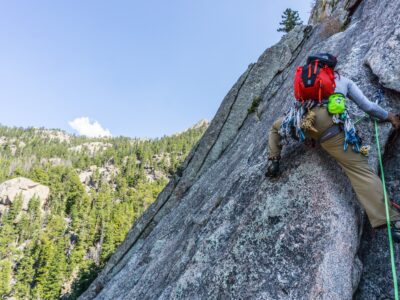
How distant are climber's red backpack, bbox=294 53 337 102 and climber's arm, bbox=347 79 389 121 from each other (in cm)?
42

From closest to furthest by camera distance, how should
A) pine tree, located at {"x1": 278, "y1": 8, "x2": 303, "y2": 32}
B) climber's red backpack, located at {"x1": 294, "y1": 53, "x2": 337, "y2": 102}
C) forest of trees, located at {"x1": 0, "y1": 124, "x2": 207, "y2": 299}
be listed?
climber's red backpack, located at {"x1": 294, "y1": 53, "x2": 337, "y2": 102}, pine tree, located at {"x1": 278, "y1": 8, "x2": 303, "y2": 32}, forest of trees, located at {"x1": 0, "y1": 124, "x2": 207, "y2": 299}

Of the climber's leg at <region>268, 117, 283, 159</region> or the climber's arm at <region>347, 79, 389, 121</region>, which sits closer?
the climber's arm at <region>347, 79, 389, 121</region>

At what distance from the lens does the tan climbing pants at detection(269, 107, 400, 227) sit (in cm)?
502

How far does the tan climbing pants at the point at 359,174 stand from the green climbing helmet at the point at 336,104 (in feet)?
0.38

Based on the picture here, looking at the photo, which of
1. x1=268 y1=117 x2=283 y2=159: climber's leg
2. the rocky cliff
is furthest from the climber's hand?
x1=268 y1=117 x2=283 y2=159: climber's leg

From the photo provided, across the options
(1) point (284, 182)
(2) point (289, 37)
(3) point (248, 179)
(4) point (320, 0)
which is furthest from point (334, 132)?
(4) point (320, 0)

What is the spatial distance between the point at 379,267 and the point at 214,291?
309cm

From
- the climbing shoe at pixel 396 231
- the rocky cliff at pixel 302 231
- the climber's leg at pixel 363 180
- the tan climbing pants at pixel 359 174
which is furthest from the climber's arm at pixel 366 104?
the climbing shoe at pixel 396 231

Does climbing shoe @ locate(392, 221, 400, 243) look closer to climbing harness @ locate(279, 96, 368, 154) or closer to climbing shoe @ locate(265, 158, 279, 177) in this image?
climbing harness @ locate(279, 96, 368, 154)

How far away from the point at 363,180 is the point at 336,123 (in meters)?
1.14

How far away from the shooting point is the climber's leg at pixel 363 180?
5020 millimetres

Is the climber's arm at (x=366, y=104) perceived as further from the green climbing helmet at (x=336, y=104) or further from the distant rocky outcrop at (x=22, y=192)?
the distant rocky outcrop at (x=22, y=192)

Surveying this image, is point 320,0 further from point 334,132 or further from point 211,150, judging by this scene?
point 334,132

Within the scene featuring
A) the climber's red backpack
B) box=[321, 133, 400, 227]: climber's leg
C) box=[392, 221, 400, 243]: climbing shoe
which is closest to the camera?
box=[392, 221, 400, 243]: climbing shoe
